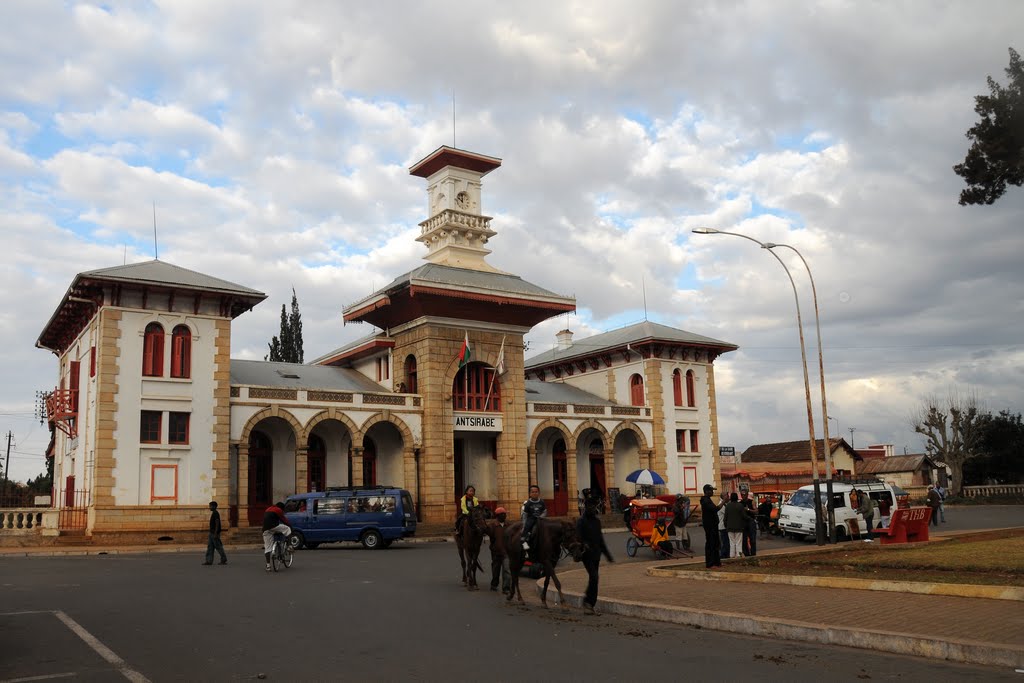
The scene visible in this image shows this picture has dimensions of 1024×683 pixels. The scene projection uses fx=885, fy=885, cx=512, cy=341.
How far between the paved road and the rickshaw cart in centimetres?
759

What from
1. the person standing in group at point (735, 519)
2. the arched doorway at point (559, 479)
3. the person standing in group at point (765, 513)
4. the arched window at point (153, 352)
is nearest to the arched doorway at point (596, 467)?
the arched doorway at point (559, 479)

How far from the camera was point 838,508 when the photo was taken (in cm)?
2820

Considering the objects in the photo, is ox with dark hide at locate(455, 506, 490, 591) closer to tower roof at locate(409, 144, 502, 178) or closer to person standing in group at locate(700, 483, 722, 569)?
person standing in group at locate(700, 483, 722, 569)

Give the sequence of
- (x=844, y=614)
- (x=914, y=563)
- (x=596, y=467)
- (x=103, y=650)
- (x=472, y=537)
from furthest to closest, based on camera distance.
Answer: (x=596, y=467) → (x=472, y=537) → (x=914, y=563) → (x=844, y=614) → (x=103, y=650)

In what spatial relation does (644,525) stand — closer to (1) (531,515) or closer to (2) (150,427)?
(1) (531,515)

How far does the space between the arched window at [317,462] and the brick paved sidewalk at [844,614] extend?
78.7ft

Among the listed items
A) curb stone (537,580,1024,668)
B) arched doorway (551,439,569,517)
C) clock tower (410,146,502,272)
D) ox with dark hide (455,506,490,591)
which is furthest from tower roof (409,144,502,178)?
curb stone (537,580,1024,668)

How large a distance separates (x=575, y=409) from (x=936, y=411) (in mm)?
30188

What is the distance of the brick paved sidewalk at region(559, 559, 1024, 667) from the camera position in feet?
30.3

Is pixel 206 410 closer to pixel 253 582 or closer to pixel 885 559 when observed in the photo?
pixel 253 582

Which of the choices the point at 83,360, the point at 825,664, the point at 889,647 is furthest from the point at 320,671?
the point at 83,360

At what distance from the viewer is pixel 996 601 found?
38.5 ft

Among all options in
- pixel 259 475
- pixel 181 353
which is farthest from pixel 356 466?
pixel 181 353

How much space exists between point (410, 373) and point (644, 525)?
1950cm
